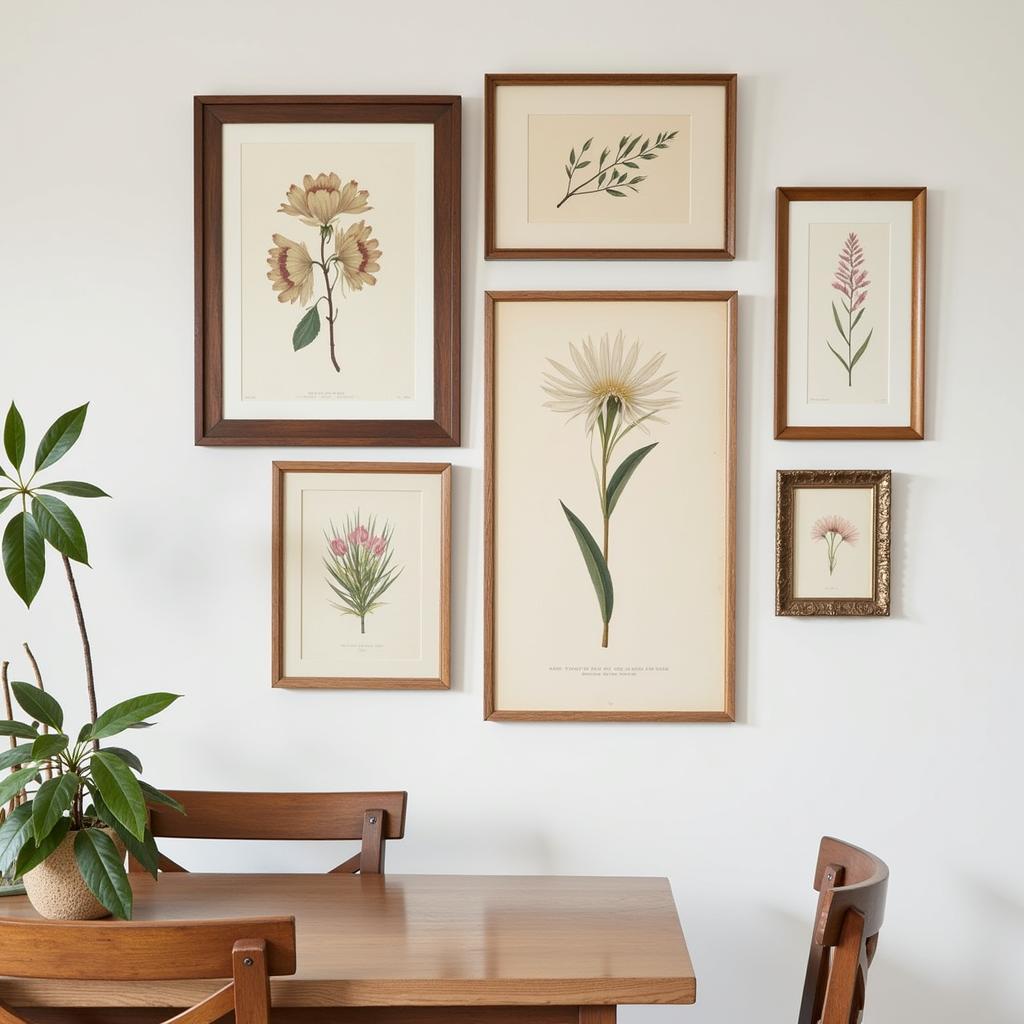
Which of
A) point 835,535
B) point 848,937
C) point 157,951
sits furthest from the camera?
point 835,535

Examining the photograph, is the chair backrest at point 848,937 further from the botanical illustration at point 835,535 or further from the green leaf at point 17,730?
the green leaf at point 17,730

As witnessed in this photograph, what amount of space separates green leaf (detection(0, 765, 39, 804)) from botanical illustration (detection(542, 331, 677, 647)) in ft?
3.43

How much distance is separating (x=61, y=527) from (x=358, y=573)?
56 centimetres

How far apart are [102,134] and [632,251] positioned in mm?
1111

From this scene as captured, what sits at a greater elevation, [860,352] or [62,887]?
[860,352]

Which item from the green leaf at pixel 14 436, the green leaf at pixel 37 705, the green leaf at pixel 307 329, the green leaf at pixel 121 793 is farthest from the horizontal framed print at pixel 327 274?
the green leaf at pixel 121 793

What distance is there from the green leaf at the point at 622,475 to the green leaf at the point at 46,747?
1.07 meters

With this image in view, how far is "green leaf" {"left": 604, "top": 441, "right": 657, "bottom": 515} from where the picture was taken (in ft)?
6.35

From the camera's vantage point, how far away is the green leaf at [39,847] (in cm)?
136

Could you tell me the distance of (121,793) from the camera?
1369 millimetres

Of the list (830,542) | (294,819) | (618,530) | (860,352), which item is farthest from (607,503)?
(294,819)

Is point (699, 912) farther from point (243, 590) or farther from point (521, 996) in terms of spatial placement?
point (243, 590)

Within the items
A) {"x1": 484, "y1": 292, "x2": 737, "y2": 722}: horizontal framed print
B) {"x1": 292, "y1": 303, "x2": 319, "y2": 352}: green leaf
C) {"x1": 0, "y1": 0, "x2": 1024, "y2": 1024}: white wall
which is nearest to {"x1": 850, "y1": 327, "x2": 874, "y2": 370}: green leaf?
{"x1": 0, "y1": 0, "x2": 1024, "y2": 1024}: white wall

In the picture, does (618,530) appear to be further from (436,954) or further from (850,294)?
(436,954)
